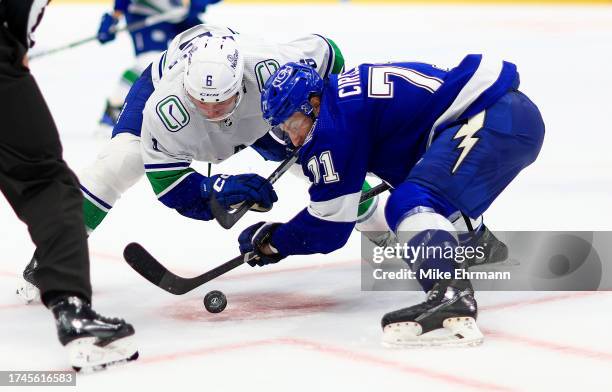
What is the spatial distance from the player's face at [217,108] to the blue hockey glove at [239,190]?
0.18 m

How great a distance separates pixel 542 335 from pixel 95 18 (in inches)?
430

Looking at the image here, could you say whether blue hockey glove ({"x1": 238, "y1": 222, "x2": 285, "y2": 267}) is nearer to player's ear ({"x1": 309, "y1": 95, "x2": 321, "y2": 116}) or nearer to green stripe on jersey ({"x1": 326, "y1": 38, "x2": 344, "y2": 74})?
player's ear ({"x1": 309, "y1": 95, "x2": 321, "y2": 116})

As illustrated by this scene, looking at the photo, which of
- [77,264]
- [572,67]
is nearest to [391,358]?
[77,264]

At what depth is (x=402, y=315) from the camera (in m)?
2.58

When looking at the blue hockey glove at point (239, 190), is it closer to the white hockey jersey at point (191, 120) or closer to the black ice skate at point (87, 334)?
the white hockey jersey at point (191, 120)

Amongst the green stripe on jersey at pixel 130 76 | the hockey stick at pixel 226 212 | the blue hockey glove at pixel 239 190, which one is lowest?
the green stripe on jersey at pixel 130 76

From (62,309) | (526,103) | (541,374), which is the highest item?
(526,103)

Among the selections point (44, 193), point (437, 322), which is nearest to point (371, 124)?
point (437, 322)

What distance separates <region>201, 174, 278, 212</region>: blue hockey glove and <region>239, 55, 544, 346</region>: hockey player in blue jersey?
0.15 meters

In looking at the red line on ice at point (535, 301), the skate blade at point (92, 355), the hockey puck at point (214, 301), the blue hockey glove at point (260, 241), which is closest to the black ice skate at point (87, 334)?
the skate blade at point (92, 355)

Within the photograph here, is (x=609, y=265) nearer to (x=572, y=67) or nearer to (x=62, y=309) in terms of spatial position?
(x=62, y=309)

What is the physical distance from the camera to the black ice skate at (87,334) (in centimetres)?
232

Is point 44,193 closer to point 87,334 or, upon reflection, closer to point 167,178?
point 87,334

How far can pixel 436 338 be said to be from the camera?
8.51 ft
